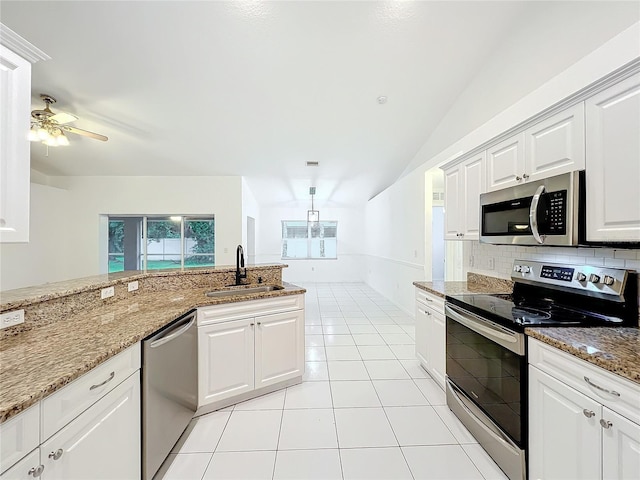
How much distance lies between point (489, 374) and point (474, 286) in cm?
119

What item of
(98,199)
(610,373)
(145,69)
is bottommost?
(610,373)

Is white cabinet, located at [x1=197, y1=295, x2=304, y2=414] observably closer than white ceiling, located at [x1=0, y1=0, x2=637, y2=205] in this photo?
Yes

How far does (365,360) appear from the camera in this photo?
3.10 m

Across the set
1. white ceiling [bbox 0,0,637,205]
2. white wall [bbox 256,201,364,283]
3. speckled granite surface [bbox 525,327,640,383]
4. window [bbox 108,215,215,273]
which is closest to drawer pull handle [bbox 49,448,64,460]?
speckled granite surface [bbox 525,327,640,383]

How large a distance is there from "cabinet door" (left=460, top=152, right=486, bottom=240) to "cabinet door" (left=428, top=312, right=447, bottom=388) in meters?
0.81

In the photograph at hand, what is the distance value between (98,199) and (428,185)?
6.01 meters

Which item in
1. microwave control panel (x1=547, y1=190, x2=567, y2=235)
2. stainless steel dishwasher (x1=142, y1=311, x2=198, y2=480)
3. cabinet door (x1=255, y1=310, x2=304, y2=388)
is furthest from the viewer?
cabinet door (x1=255, y1=310, x2=304, y2=388)

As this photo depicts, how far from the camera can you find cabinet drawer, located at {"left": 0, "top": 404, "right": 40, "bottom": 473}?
30.5 inches

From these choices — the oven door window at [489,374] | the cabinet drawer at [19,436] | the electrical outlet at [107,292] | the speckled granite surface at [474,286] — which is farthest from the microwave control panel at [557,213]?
the electrical outlet at [107,292]

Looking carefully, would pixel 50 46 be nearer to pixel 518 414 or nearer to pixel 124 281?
pixel 124 281

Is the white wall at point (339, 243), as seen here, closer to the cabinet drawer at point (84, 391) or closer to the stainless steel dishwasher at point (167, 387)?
the stainless steel dishwasher at point (167, 387)

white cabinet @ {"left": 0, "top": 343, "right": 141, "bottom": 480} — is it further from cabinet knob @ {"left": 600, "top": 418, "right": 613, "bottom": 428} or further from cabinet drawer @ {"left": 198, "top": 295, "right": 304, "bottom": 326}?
cabinet knob @ {"left": 600, "top": 418, "right": 613, "bottom": 428}

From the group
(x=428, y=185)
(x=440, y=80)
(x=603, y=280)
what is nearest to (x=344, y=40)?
(x=440, y=80)

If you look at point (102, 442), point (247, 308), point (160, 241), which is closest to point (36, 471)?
point (102, 442)
